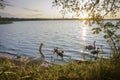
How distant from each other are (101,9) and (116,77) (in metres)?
3.68

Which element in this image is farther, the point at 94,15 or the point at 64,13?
the point at 64,13

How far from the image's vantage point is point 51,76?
638 centimetres

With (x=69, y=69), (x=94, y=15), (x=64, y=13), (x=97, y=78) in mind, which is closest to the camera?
(x=97, y=78)

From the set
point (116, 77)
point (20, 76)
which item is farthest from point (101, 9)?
point (20, 76)

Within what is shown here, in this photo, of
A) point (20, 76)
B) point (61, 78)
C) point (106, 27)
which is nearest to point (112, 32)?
point (106, 27)

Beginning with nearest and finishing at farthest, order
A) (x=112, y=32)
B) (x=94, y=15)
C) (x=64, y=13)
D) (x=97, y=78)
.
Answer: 1. (x=97, y=78)
2. (x=112, y=32)
3. (x=94, y=15)
4. (x=64, y=13)

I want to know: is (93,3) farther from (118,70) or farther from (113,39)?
(118,70)

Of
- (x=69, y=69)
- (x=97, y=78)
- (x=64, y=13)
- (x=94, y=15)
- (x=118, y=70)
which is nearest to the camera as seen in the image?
(x=97, y=78)

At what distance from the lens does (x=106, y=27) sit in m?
7.85

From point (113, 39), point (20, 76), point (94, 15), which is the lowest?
point (20, 76)

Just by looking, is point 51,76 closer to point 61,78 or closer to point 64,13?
point 61,78

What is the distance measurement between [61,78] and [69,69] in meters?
0.94

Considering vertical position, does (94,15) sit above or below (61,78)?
above

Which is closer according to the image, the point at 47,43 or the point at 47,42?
the point at 47,43
